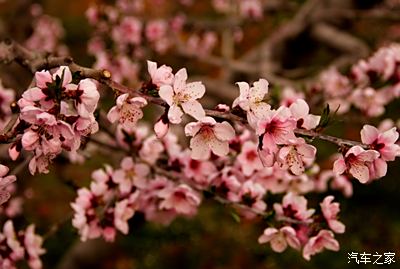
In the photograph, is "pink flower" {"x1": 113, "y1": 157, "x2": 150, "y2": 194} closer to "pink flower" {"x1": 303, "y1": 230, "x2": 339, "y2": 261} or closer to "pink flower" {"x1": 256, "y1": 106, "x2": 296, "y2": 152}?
"pink flower" {"x1": 303, "y1": 230, "x2": 339, "y2": 261}

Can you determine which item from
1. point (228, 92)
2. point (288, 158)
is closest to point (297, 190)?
point (288, 158)

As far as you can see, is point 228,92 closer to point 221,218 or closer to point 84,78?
point 221,218

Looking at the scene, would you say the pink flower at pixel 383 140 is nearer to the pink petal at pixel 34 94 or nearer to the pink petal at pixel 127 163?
the pink petal at pixel 34 94

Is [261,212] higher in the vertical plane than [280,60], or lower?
lower

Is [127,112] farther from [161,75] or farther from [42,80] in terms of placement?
[42,80]

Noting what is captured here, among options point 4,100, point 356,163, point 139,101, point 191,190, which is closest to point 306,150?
point 356,163

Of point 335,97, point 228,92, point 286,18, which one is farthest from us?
point 286,18

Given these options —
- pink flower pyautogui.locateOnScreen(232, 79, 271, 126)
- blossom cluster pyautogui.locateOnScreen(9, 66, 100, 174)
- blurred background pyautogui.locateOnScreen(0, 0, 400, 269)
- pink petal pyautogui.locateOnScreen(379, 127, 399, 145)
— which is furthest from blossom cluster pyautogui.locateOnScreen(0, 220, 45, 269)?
blurred background pyautogui.locateOnScreen(0, 0, 400, 269)
